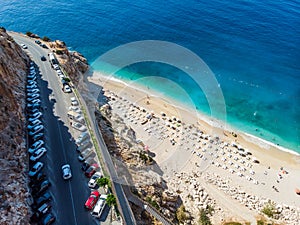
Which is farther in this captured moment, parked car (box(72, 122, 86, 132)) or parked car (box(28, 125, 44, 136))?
parked car (box(72, 122, 86, 132))

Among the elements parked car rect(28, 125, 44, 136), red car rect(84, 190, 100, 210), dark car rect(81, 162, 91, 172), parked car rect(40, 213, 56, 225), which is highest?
parked car rect(28, 125, 44, 136)

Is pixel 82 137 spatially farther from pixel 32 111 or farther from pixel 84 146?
pixel 32 111

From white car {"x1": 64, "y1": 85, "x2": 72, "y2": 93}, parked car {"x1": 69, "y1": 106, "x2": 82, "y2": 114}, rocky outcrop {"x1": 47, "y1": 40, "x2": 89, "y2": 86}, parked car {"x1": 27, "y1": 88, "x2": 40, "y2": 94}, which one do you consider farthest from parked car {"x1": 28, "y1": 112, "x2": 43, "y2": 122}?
rocky outcrop {"x1": 47, "y1": 40, "x2": 89, "y2": 86}

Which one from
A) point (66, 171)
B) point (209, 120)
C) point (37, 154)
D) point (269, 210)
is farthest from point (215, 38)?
point (37, 154)

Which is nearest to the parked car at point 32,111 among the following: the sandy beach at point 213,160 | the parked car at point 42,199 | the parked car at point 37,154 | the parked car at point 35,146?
the parked car at point 35,146

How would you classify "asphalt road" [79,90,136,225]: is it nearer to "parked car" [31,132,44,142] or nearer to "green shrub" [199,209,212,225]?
"parked car" [31,132,44,142]
